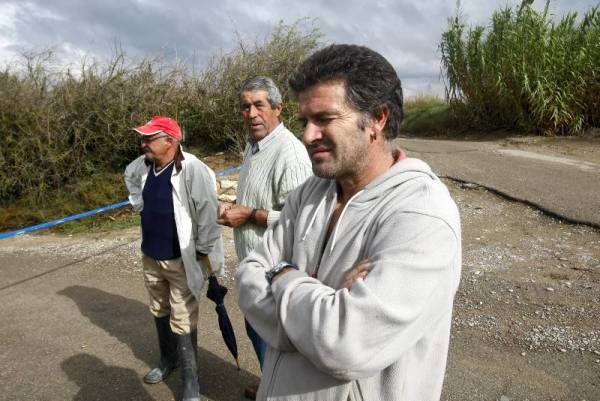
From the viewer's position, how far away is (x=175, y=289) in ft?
11.5

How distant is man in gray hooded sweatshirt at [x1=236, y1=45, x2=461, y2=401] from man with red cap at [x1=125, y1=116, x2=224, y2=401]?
178 centimetres

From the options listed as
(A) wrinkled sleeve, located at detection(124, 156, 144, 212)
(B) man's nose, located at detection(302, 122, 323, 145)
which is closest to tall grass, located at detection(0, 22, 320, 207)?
(A) wrinkled sleeve, located at detection(124, 156, 144, 212)

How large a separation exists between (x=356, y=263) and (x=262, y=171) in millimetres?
1575

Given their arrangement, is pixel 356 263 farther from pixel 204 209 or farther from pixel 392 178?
pixel 204 209

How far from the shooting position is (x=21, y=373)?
12.8ft

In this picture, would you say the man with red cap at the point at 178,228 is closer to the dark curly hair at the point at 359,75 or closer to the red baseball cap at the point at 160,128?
the red baseball cap at the point at 160,128

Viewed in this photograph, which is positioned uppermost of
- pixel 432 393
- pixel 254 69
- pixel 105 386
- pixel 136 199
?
pixel 254 69

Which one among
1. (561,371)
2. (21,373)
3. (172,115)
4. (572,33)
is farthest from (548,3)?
(21,373)

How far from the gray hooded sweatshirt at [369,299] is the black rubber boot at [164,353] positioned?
90.1 inches

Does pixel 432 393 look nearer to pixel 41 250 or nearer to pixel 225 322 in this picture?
pixel 225 322

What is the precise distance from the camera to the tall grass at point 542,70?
12.5 metres

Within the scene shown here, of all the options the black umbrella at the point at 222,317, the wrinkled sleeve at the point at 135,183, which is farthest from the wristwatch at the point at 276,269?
the wrinkled sleeve at the point at 135,183

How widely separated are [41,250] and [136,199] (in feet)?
14.9

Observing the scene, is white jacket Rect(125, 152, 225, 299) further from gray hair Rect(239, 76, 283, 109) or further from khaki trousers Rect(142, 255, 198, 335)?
gray hair Rect(239, 76, 283, 109)
